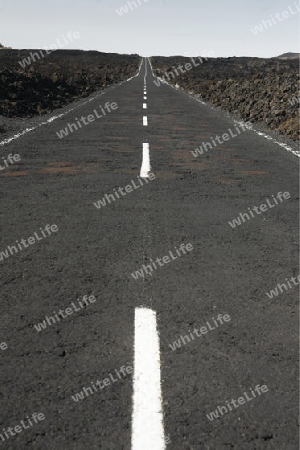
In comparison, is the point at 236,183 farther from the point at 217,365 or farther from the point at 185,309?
the point at 217,365

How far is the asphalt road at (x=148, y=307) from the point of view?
2.79m

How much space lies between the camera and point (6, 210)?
6844mm

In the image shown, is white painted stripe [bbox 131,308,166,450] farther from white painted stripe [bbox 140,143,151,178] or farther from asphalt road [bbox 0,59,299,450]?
white painted stripe [bbox 140,143,151,178]

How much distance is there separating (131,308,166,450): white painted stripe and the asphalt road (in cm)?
2

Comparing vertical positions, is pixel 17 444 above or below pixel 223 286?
above

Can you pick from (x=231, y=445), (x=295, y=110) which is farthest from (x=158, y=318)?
(x=295, y=110)

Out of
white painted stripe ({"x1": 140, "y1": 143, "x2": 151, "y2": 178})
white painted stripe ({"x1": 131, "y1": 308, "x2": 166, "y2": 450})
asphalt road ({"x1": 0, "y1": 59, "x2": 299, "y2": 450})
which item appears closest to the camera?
white painted stripe ({"x1": 131, "y1": 308, "x2": 166, "y2": 450})

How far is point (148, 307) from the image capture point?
161 inches

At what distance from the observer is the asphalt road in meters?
2.79

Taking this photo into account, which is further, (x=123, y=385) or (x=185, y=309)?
(x=185, y=309)

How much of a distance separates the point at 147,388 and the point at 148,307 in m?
1.08

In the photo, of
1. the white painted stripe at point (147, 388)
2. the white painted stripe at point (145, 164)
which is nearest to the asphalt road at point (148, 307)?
the white painted stripe at point (147, 388)

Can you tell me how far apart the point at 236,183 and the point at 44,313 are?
570 centimetres

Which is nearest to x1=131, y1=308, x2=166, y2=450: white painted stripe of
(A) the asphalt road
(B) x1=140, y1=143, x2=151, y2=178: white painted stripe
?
(A) the asphalt road
